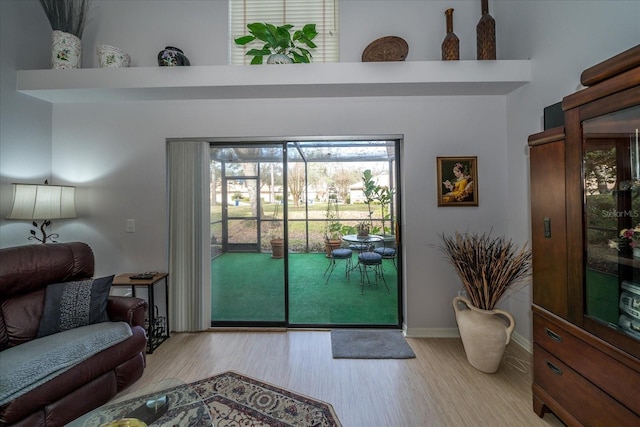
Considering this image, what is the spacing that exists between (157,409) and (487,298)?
239 centimetres

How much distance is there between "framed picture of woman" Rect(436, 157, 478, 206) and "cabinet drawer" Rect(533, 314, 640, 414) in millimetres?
1338

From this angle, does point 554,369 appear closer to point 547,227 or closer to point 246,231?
point 547,227

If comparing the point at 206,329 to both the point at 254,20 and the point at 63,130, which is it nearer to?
the point at 63,130

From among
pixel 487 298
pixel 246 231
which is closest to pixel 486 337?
pixel 487 298

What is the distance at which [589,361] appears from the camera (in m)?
1.35

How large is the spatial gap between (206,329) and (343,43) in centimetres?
351

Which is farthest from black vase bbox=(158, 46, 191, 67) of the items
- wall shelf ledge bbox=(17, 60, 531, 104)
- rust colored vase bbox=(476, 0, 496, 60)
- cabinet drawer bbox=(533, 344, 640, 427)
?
cabinet drawer bbox=(533, 344, 640, 427)

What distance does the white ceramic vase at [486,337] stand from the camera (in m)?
2.13

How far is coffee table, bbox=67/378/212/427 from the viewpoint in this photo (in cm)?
124

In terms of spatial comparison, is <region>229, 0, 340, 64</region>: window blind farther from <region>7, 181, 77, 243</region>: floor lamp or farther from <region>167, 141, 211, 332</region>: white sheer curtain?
<region>7, 181, 77, 243</region>: floor lamp

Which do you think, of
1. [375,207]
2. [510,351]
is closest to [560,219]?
[510,351]

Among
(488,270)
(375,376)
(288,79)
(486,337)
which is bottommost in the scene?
(375,376)

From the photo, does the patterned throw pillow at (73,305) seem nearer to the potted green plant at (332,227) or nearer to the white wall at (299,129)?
the white wall at (299,129)

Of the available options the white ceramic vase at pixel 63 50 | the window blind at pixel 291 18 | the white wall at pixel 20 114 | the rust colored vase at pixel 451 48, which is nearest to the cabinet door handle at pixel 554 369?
the rust colored vase at pixel 451 48
